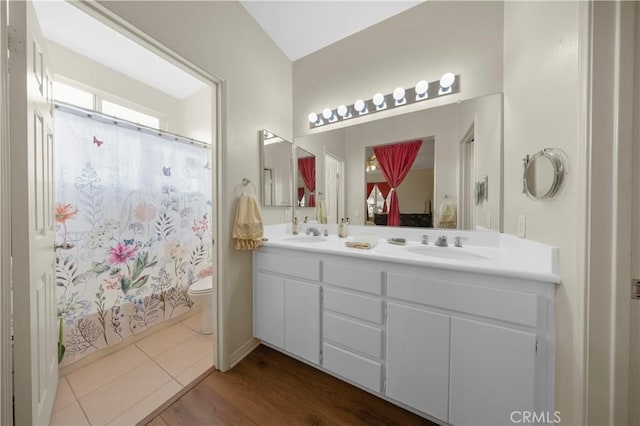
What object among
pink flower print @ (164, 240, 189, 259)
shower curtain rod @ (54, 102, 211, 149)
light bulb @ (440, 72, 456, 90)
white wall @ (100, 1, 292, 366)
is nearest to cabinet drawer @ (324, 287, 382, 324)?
white wall @ (100, 1, 292, 366)

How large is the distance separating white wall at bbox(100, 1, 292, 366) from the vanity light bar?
496mm

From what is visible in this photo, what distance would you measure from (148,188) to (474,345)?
2.57 m

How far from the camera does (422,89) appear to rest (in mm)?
1587

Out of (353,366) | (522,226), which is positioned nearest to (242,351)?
(353,366)

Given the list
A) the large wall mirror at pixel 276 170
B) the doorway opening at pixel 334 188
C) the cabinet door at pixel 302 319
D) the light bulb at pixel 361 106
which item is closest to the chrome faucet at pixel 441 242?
the doorway opening at pixel 334 188

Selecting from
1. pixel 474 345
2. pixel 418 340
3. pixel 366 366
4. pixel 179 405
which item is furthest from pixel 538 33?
pixel 179 405

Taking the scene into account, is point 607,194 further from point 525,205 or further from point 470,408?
point 470,408

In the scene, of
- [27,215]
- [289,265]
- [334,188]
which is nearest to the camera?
[27,215]

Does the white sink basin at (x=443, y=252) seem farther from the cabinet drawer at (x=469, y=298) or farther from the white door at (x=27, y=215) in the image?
the white door at (x=27, y=215)

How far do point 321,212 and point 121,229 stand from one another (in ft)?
5.51

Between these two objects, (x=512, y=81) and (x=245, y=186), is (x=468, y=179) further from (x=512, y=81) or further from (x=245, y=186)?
(x=245, y=186)

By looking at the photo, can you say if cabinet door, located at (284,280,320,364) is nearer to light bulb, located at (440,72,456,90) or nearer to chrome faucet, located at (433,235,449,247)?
chrome faucet, located at (433,235,449,247)

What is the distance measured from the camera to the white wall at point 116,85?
1.90 m

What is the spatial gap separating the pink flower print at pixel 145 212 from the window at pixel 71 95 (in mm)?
1209
